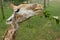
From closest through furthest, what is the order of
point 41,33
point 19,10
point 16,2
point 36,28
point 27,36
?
point 19,10, point 27,36, point 41,33, point 36,28, point 16,2

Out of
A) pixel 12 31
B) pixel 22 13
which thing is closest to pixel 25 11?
pixel 22 13

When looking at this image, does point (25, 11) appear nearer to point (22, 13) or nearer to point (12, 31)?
point (22, 13)

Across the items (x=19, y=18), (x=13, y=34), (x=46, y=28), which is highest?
(x=19, y=18)

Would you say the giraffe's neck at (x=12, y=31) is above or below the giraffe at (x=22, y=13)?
below

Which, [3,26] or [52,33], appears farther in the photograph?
[3,26]

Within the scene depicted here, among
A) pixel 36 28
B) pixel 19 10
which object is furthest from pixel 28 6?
pixel 36 28

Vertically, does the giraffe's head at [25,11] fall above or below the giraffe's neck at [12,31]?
above

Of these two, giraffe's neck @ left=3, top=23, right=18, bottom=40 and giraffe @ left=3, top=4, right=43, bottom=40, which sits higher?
giraffe @ left=3, top=4, right=43, bottom=40

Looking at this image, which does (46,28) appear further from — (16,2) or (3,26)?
(16,2)

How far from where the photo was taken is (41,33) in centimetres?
551

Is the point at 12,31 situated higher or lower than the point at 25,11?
lower

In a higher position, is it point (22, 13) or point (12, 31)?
point (22, 13)

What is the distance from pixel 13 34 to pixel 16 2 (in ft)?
24.3

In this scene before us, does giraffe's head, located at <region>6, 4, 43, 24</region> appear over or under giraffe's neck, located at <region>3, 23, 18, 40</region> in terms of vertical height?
over
